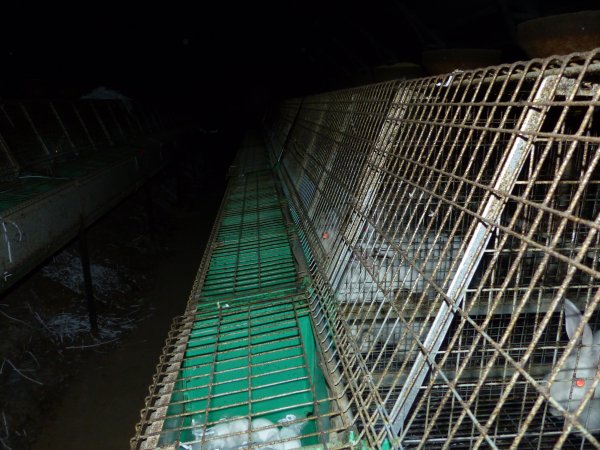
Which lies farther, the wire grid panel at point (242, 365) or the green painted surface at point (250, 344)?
the green painted surface at point (250, 344)

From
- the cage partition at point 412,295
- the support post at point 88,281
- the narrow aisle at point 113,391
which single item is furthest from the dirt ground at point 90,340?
the cage partition at point 412,295

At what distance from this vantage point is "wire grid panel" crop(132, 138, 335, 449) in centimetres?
198

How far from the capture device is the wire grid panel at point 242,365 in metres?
1.98

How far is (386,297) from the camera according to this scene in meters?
2.02

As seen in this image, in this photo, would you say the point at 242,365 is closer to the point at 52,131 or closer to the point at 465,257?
the point at 465,257

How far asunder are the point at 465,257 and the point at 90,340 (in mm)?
6645

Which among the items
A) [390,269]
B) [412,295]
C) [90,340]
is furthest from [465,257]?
[90,340]

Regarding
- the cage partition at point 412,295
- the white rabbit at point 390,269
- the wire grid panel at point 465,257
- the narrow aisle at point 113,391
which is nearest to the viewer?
the wire grid panel at point 465,257

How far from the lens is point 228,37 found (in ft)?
68.7

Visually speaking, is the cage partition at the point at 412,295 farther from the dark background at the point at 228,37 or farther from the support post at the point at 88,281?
the dark background at the point at 228,37

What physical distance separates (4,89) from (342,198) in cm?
1170

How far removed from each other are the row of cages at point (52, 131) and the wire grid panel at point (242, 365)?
3.57 metres

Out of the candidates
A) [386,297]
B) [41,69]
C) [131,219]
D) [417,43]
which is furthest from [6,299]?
[41,69]

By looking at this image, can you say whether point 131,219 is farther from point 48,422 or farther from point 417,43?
point 417,43
